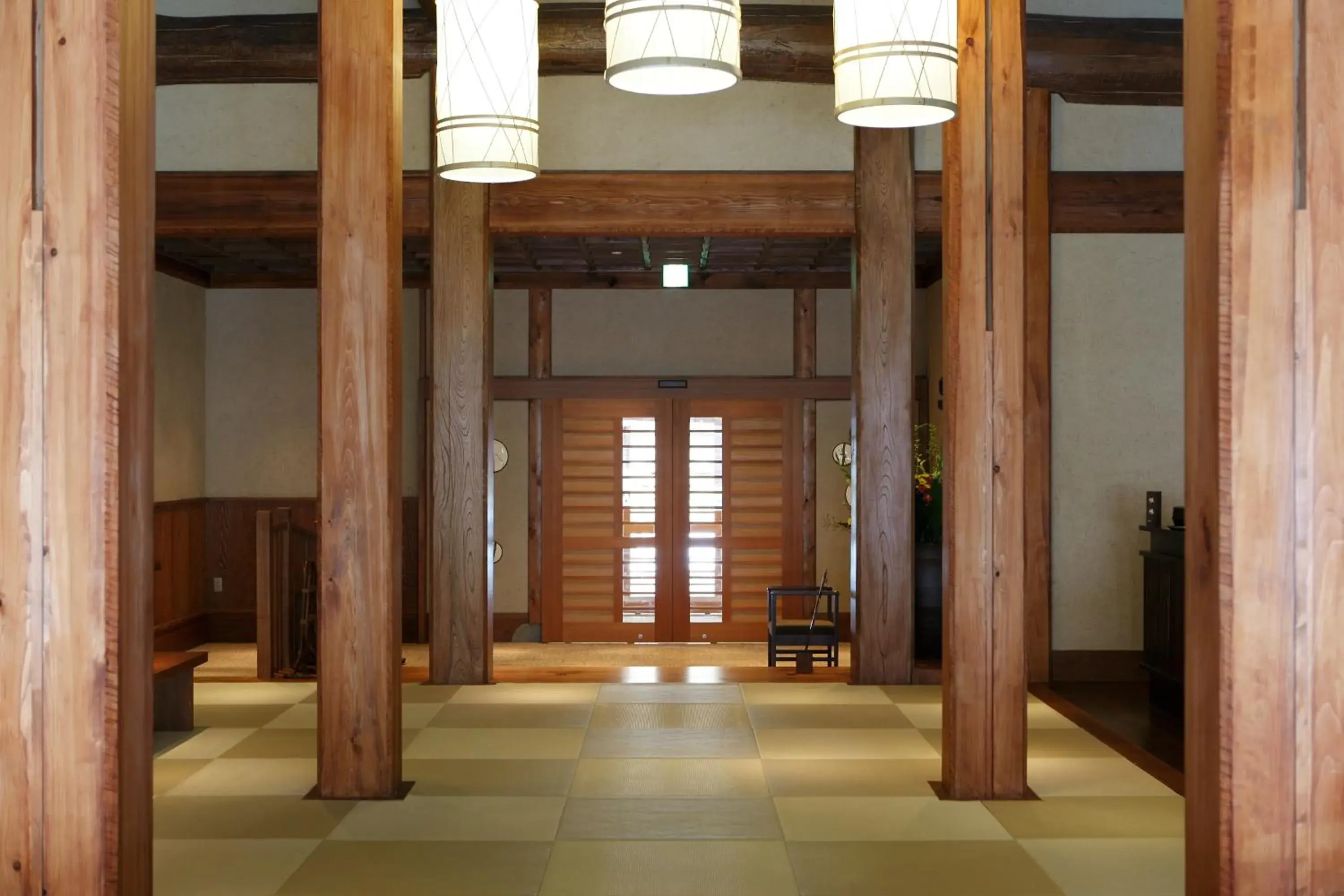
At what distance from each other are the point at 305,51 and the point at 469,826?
15.8ft

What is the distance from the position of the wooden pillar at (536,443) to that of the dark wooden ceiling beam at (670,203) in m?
4.42

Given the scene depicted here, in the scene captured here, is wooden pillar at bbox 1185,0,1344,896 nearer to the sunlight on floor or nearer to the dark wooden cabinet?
the dark wooden cabinet

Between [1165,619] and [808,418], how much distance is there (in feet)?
18.1

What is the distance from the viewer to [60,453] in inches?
85.3

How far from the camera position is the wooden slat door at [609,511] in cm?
1201

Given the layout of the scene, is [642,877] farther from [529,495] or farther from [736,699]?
[529,495]

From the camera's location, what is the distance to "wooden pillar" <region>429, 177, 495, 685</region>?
7.00 metres

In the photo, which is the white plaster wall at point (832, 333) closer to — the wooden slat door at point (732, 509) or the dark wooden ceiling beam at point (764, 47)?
the wooden slat door at point (732, 509)

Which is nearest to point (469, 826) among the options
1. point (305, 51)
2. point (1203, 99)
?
point (1203, 99)

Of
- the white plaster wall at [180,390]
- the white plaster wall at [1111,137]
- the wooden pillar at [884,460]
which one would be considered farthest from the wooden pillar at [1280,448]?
the white plaster wall at [180,390]

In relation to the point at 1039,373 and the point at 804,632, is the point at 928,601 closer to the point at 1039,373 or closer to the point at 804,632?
the point at 1039,373

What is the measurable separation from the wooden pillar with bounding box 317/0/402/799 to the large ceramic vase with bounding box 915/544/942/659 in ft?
12.7

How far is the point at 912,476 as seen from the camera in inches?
281

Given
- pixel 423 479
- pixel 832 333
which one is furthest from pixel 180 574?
pixel 832 333
